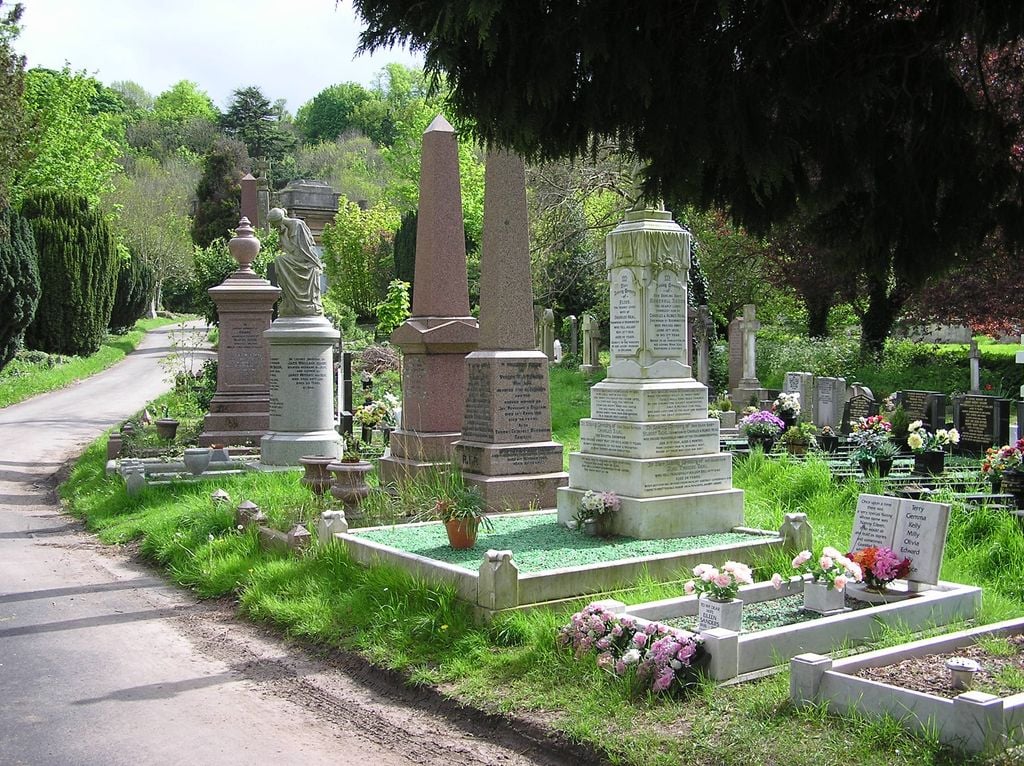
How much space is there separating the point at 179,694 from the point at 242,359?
12.0 metres

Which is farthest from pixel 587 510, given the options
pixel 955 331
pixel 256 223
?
pixel 955 331

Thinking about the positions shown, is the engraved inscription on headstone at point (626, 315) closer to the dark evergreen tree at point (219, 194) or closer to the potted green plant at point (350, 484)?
the potted green plant at point (350, 484)

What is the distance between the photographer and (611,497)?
29.7ft

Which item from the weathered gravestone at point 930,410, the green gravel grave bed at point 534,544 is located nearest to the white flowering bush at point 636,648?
the green gravel grave bed at point 534,544

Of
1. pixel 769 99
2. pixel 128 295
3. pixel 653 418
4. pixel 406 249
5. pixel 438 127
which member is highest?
pixel 406 249

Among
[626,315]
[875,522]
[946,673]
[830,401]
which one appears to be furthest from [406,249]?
[946,673]

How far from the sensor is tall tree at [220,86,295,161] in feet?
277

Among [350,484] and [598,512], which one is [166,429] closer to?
[350,484]

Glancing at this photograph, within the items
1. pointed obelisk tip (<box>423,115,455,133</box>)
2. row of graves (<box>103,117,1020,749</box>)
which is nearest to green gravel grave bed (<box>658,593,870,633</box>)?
row of graves (<box>103,117,1020,749</box>)

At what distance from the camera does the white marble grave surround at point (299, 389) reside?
14.4 metres

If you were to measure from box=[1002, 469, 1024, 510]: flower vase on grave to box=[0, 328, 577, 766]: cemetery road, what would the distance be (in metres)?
6.68

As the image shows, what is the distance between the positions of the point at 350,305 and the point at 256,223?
9.22 meters

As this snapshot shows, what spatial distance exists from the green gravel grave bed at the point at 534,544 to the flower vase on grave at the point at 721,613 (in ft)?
6.09

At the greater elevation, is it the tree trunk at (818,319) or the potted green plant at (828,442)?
the tree trunk at (818,319)
